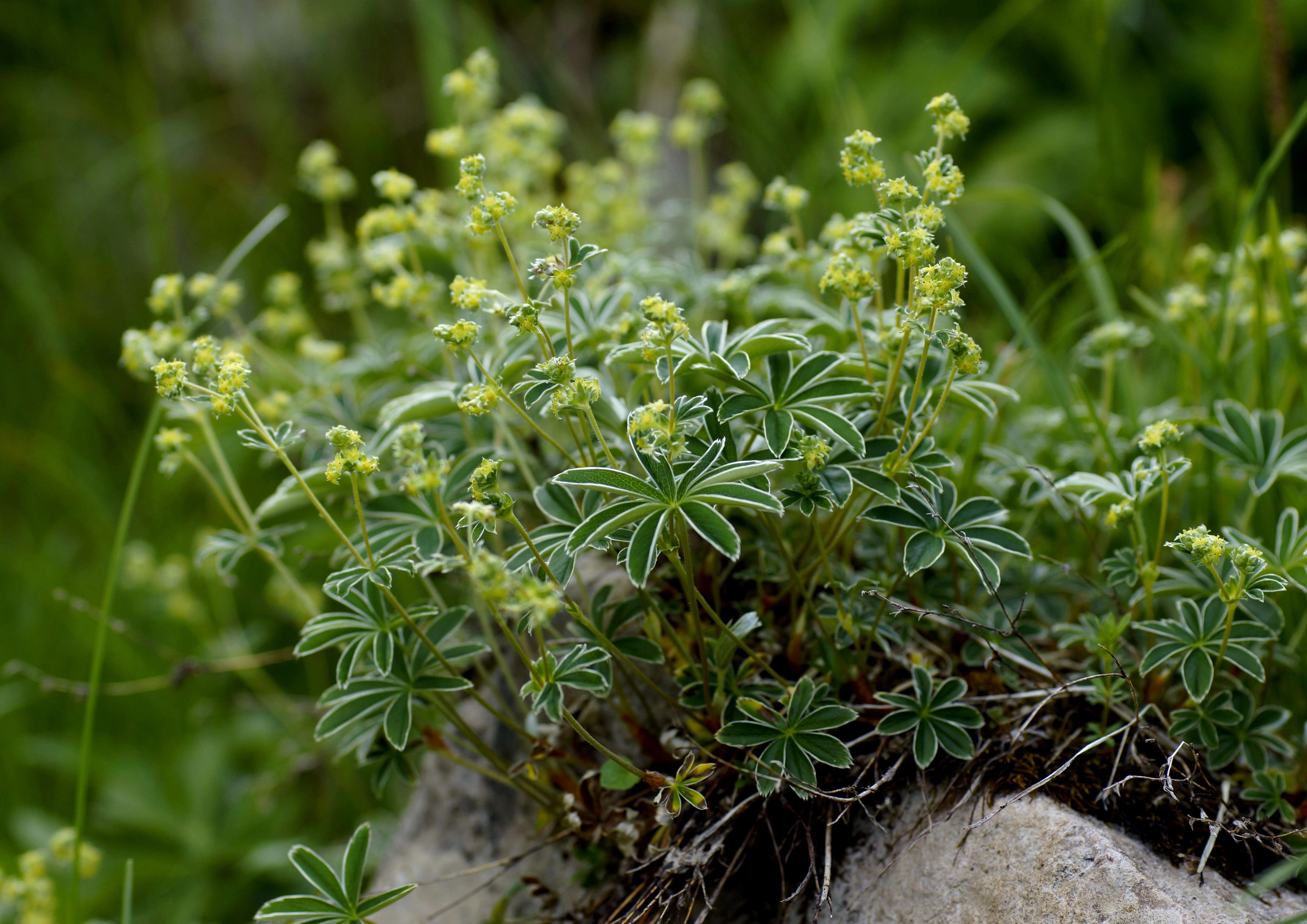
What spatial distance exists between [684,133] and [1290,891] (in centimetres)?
170

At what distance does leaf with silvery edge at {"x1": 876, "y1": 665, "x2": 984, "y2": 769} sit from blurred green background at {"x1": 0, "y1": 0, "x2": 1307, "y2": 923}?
0.81 meters

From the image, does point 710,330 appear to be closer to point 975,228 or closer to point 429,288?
point 429,288

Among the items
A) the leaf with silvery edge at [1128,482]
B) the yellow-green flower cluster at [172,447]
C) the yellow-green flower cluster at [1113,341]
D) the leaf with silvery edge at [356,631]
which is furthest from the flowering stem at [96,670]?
the yellow-green flower cluster at [1113,341]

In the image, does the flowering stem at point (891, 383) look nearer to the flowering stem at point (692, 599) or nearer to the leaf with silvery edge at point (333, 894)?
the flowering stem at point (692, 599)

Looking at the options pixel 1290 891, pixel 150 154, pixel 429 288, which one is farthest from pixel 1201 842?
pixel 150 154

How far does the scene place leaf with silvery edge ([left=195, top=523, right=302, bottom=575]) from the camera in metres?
1.46

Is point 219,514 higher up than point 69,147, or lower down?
lower down

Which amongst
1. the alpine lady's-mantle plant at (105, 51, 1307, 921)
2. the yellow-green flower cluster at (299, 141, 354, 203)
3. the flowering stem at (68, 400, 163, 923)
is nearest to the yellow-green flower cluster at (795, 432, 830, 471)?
the alpine lady's-mantle plant at (105, 51, 1307, 921)

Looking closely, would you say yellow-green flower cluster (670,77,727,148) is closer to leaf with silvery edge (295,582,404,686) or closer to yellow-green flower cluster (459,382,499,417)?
yellow-green flower cluster (459,382,499,417)

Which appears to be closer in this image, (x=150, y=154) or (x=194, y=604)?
(x=194, y=604)

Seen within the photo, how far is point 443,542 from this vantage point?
1.41 m

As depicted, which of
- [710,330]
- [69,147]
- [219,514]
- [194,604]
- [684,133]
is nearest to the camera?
[710,330]

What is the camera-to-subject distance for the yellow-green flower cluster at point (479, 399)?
3.62 ft

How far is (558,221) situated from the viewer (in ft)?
3.68
